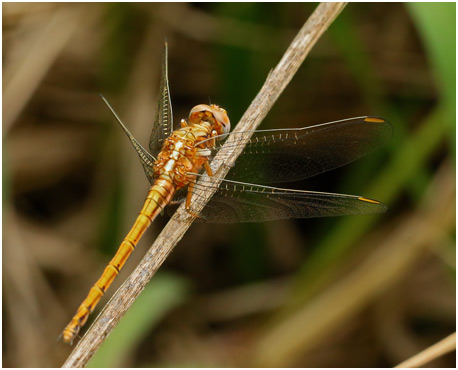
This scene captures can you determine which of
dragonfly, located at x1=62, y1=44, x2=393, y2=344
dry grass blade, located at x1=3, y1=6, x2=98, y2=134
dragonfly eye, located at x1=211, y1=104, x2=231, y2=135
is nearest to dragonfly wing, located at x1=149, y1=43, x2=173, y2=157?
dragonfly, located at x1=62, y1=44, x2=393, y2=344

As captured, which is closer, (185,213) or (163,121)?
(185,213)

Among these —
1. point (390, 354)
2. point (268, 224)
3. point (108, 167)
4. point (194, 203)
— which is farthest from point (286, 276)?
point (194, 203)

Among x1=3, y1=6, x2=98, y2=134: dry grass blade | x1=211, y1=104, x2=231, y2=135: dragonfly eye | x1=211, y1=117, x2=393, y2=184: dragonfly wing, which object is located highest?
x1=3, y1=6, x2=98, y2=134: dry grass blade

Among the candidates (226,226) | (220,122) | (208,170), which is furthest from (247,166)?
(226,226)

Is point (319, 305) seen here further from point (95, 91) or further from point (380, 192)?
point (95, 91)

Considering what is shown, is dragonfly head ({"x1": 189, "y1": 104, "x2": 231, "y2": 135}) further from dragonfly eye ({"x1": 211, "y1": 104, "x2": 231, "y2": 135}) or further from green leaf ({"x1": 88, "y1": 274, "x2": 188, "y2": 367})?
green leaf ({"x1": 88, "y1": 274, "x2": 188, "y2": 367})

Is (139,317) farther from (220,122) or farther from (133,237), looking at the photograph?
(220,122)
